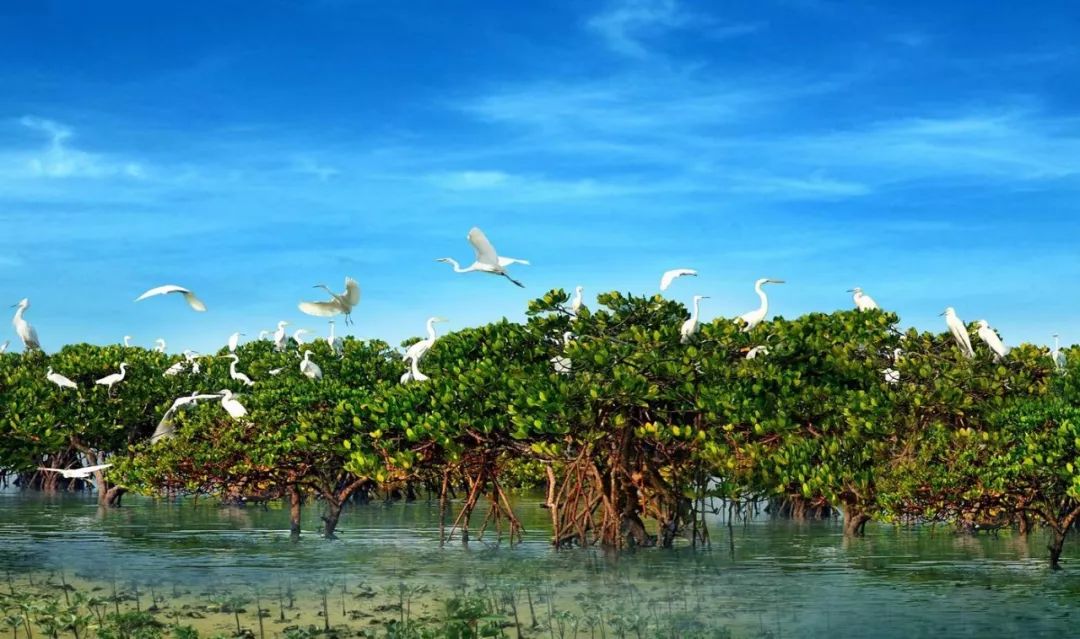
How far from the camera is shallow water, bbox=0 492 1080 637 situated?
16.8 meters

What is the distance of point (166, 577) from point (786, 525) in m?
19.1

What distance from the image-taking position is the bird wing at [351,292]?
25.8 meters

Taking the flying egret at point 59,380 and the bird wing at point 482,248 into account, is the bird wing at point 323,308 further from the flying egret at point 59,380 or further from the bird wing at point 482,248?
the flying egret at point 59,380

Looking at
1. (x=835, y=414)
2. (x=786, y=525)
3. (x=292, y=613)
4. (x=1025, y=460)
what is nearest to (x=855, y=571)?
(x=835, y=414)

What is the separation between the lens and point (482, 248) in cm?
2225

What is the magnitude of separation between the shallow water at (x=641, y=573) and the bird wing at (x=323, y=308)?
15.4 ft

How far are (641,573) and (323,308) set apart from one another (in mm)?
8901

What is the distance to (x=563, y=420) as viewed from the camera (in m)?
21.6

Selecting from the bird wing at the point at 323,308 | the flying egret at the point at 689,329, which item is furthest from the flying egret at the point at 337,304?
the flying egret at the point at 689,329

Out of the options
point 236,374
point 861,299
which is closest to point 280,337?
point 236,374

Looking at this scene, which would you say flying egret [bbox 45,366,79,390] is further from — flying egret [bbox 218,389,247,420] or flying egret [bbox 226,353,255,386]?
flying egret [bbox 218,389,247,420]

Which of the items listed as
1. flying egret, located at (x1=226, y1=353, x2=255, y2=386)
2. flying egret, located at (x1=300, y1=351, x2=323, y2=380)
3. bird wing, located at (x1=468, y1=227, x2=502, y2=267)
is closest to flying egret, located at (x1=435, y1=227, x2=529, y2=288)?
bird wing, located at (x1=468, y1=227, x2=502, y2=267)

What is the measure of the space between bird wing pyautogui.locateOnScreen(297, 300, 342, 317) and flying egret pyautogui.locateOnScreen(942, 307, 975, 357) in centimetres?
1175

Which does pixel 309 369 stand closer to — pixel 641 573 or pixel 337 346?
pixel 337 346
